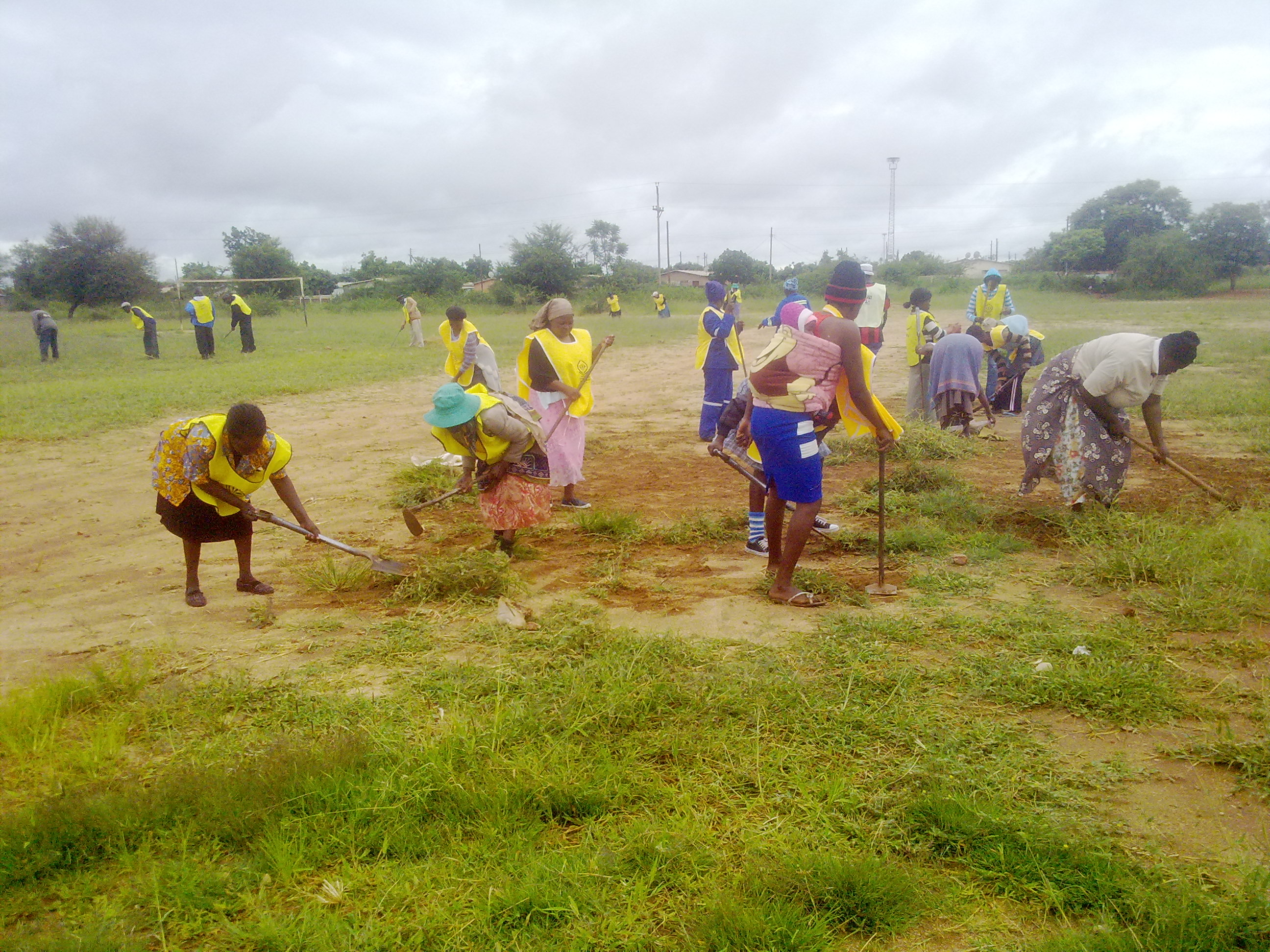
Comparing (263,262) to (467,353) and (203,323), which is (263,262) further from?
(467,353)

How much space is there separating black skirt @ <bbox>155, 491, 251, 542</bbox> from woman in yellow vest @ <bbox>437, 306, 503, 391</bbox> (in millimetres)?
4107

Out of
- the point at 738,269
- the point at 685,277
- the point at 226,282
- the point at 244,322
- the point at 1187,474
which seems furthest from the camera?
the point at 685,277

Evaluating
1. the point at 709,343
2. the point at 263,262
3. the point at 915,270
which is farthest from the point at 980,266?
the point at 709,343

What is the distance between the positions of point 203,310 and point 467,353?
12215mm

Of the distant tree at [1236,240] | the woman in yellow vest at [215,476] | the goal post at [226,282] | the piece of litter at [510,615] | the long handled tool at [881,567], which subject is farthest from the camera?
the distant tree at [1236,240]

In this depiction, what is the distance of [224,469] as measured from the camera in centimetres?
462

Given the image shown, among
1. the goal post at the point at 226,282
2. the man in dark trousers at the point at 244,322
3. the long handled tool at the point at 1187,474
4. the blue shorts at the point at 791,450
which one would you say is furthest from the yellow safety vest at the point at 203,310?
the long handled tool at the point at 1187,474

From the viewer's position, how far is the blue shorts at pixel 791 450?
14.8 ft

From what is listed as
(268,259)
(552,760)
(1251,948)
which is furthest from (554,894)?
(268,259)

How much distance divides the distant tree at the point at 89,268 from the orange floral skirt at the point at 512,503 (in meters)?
31.9

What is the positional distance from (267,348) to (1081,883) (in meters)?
21.6

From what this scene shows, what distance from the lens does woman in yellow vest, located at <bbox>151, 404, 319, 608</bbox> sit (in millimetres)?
4492

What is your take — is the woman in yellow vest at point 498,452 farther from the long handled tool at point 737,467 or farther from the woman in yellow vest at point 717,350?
the woman in yellow vest at point 717,350

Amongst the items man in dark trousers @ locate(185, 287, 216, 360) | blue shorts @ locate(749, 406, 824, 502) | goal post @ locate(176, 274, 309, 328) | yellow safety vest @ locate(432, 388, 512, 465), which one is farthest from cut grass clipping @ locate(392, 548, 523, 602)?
goal post @ locate(176, 274, 309, 328)
